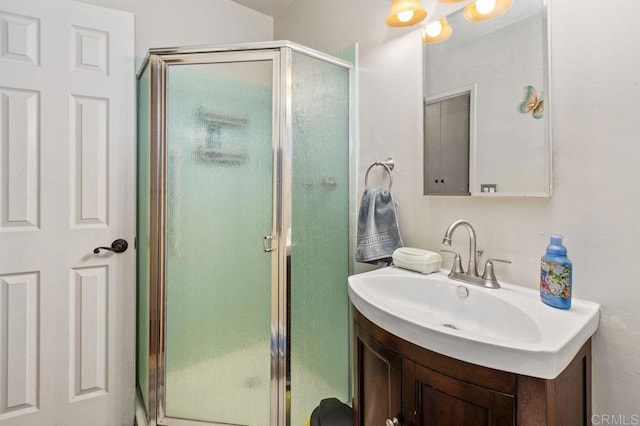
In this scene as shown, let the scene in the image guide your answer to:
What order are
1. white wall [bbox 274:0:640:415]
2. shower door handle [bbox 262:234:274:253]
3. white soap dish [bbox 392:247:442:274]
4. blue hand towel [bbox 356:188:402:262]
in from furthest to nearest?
shower door handle [bbox 262:234:274:253] < blue hand towel [bbox 356:188:402:262] < white soap dish [bbox 392:247:442:274] < white wall [bbox 274:0:640:415]

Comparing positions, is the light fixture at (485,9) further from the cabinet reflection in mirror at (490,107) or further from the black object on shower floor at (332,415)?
the black object on shower floor at (332,415)

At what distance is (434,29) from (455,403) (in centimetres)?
129

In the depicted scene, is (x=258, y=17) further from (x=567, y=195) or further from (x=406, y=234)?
(x=567, y=195)

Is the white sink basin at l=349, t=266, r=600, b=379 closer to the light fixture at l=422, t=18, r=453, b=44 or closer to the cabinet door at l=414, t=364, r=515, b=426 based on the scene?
the cabinet door at l=414, t=364, r=515, b=426

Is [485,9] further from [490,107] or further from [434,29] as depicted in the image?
[490,107]

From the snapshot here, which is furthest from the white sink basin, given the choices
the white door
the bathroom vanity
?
the white door

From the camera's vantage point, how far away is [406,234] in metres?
1.37

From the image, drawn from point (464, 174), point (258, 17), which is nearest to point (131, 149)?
point (258, 17)

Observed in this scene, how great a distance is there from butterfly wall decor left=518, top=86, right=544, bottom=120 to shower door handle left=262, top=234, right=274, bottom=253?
1083 mm

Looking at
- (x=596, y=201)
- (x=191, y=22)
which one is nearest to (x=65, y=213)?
(x=191, y=22)

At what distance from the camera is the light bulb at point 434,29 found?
1.22 meters

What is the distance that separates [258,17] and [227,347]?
86.4 inches

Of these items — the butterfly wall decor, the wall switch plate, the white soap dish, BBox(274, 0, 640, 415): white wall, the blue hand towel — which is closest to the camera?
BBox(274, 0, 640, 415): white wall

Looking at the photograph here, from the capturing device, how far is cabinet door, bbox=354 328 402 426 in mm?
823
